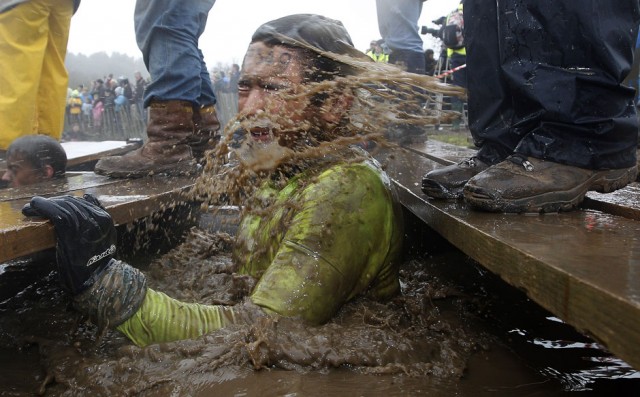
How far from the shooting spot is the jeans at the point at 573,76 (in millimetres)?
1833

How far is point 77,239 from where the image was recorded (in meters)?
1.82

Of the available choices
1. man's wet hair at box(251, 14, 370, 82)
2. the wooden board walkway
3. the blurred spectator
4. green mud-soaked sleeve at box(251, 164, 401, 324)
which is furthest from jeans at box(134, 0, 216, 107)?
the blurred spectator

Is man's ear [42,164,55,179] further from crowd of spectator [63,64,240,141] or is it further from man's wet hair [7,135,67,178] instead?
crowd of spectator [63,64,240,141]

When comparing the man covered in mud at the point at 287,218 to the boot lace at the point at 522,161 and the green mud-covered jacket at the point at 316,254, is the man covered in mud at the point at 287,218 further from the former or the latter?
the boot lace at the point at 522,161

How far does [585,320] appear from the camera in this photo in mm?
1078

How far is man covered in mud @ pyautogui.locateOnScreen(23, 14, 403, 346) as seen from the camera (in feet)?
5.66

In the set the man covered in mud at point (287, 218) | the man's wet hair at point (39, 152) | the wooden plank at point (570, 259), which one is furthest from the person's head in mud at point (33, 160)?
the wooden plank at point (570, 259)

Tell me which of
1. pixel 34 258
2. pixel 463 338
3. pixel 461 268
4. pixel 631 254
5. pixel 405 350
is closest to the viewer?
pixel 631 254

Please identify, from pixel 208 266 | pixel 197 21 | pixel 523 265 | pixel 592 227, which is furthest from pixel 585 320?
pixel 197 21

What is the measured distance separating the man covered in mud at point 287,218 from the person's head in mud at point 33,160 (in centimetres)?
199

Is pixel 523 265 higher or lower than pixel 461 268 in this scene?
higher

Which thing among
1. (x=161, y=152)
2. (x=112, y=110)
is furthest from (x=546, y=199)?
(x=112, y=110)

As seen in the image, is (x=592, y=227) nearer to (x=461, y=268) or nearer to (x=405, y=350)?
(x=405, y=350)

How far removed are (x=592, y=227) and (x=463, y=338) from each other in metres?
0.68
